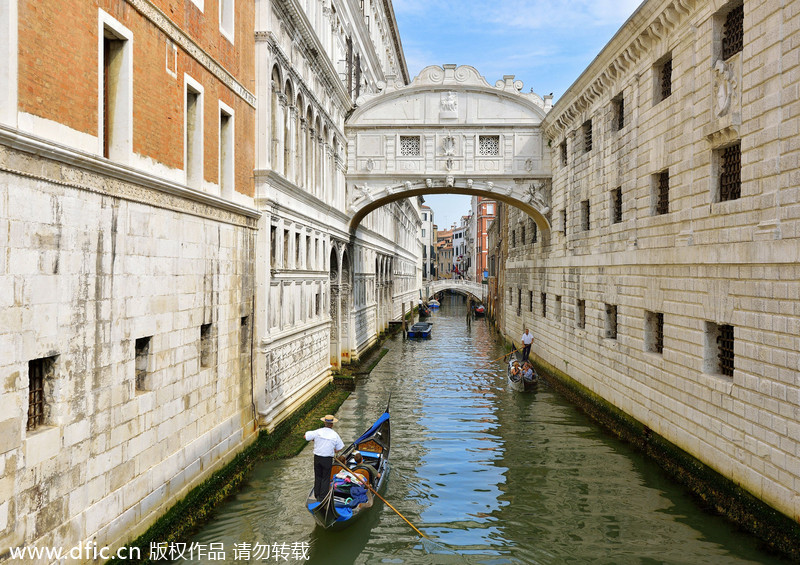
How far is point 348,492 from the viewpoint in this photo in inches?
320

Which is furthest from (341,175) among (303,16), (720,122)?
(720,122)

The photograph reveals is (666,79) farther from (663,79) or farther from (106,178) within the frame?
(106,178)

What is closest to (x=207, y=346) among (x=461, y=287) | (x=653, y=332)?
(x=653, y=332)

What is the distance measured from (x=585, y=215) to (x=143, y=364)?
11.7 meters

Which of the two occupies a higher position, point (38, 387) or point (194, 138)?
point (194, 138)

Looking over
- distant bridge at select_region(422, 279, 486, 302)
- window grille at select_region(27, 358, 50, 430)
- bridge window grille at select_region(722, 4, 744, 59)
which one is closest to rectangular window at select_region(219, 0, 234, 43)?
window grille at select_region(27, 358, 50, 430)

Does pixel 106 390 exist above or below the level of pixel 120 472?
above

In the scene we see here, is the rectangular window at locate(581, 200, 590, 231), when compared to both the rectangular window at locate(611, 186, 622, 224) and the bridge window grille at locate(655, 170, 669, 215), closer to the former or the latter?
the rectangular window at locate(611, 186, 622, 224)

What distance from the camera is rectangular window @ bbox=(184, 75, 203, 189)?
862cm

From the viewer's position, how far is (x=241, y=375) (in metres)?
10.3

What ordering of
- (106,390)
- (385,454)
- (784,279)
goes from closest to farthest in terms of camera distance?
(106,390)
(784,279)
(385,454)

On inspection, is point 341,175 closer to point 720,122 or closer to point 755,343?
point 720,122

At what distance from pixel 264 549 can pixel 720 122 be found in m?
7.85

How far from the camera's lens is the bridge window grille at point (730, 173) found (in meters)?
8.47
